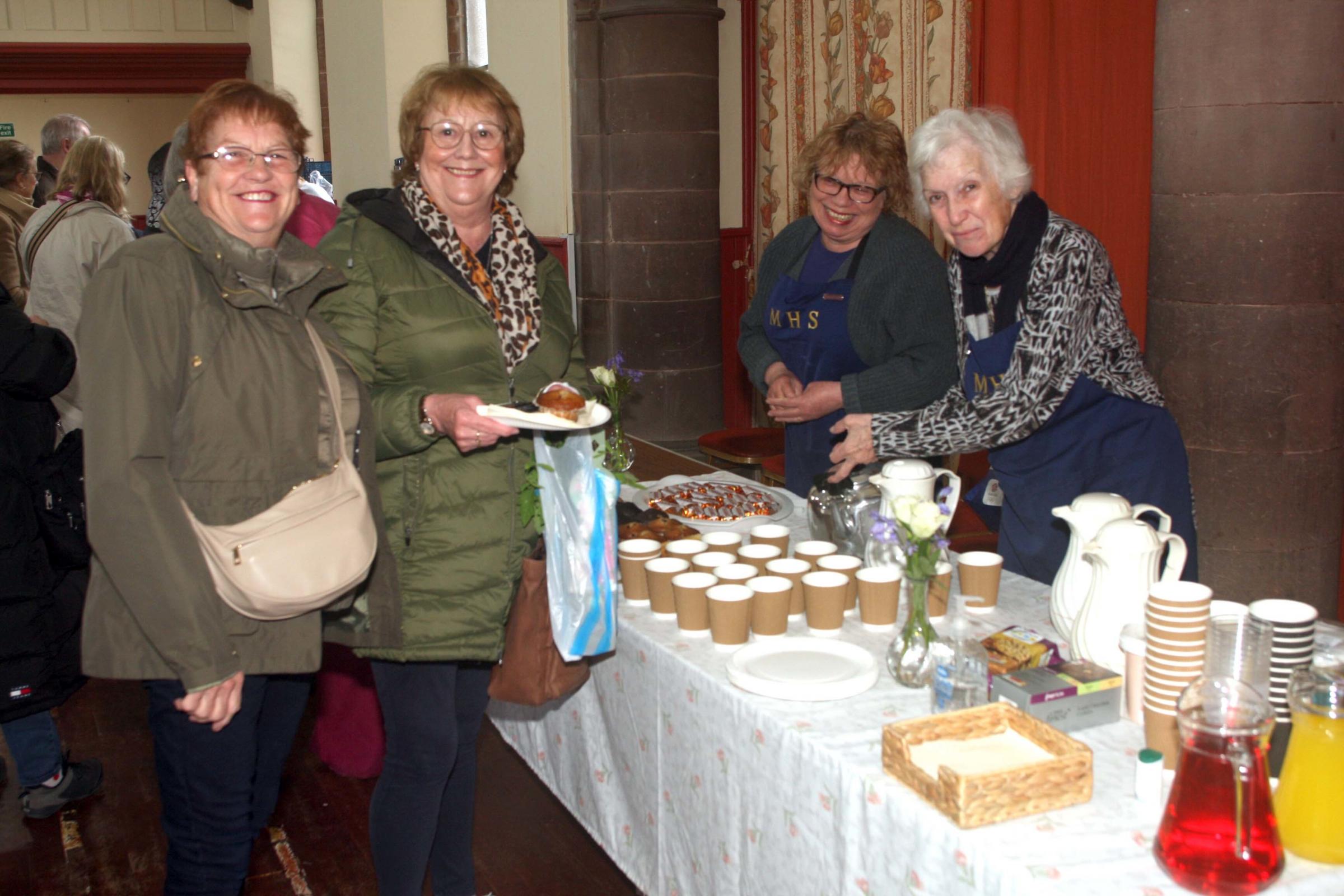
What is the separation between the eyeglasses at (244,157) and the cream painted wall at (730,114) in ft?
15.1

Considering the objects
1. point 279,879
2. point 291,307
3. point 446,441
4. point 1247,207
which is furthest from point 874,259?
point 279,879

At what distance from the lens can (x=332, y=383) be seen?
1786 millimetres

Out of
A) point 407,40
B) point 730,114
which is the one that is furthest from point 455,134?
point 407,40

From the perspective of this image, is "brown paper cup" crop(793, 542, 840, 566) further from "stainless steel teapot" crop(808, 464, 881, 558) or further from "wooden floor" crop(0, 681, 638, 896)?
"wooden floor" crop(0, 681, 638, 896)

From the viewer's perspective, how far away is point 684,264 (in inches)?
237

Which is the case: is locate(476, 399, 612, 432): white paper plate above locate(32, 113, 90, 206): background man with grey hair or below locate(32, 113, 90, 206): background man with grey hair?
below

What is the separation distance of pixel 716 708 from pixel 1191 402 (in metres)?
2.01

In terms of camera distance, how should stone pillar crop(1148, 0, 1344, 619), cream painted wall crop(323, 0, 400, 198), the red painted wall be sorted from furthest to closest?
cream painted wall crop(323, 0, 400, 198) < the red painted wall < stone pillar crop(1148, 0, 1344, 619)

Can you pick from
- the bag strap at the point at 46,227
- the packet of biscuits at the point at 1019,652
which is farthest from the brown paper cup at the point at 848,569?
the bag strap at the point at 46,227

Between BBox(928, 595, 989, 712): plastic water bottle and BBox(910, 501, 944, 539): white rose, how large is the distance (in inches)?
5.6

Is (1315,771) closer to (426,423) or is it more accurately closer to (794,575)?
(794,575)

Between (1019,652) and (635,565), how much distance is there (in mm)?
796

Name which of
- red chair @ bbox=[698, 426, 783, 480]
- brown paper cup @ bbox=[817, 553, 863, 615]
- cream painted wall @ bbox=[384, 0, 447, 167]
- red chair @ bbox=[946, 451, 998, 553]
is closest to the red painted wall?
red chair @ bbox=[946, 451, 998, 553]

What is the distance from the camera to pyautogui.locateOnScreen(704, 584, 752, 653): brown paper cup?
197 cm
